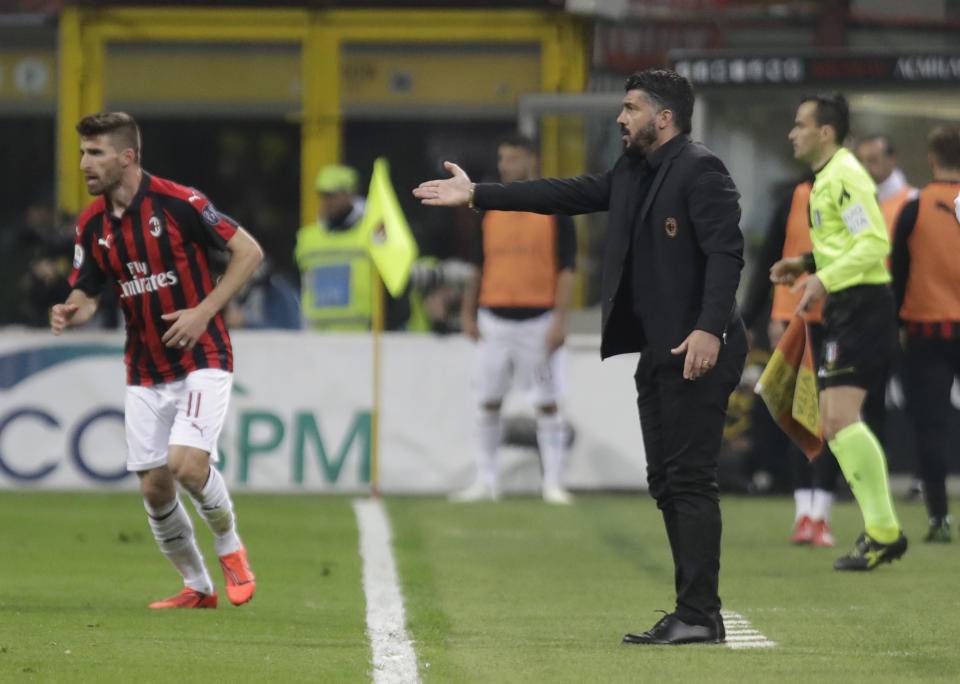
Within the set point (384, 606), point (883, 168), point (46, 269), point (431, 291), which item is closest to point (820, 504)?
point (883, 168)

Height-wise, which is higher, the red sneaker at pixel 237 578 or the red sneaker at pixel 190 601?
the red sneaker at pixel 237 578

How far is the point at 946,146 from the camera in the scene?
35.1 ft

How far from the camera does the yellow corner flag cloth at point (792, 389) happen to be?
827 centimetres

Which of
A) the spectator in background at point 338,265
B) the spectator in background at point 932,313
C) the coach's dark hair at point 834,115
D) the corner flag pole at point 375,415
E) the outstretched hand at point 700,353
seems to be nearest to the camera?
the outstretched hand at point 700,353

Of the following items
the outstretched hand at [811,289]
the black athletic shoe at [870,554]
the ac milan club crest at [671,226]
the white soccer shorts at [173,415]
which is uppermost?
the ac milan club crest at [671,226]

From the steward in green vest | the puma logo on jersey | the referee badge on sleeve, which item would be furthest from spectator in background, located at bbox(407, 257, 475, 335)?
the referee badge on sleeve

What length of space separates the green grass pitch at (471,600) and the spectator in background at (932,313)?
0.44 m

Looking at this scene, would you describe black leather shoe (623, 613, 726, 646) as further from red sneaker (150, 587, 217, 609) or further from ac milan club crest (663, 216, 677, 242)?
red sneaker (150, 587, 217, 609)

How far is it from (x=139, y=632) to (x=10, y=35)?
1227 centimetres

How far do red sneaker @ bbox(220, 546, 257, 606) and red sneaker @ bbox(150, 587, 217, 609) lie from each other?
74 millimetres

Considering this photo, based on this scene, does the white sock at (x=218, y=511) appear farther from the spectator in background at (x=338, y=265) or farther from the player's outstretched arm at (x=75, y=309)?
the spectator in background at (x=338, y=265)

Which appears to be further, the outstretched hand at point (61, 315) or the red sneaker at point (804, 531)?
the red sneaker at point (804, 531)

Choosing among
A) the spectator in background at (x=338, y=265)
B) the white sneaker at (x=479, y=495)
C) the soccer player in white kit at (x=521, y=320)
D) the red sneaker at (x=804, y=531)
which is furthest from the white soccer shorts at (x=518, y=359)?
the red sneaker at (x=804, y=531)

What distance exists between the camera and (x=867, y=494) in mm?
9164
